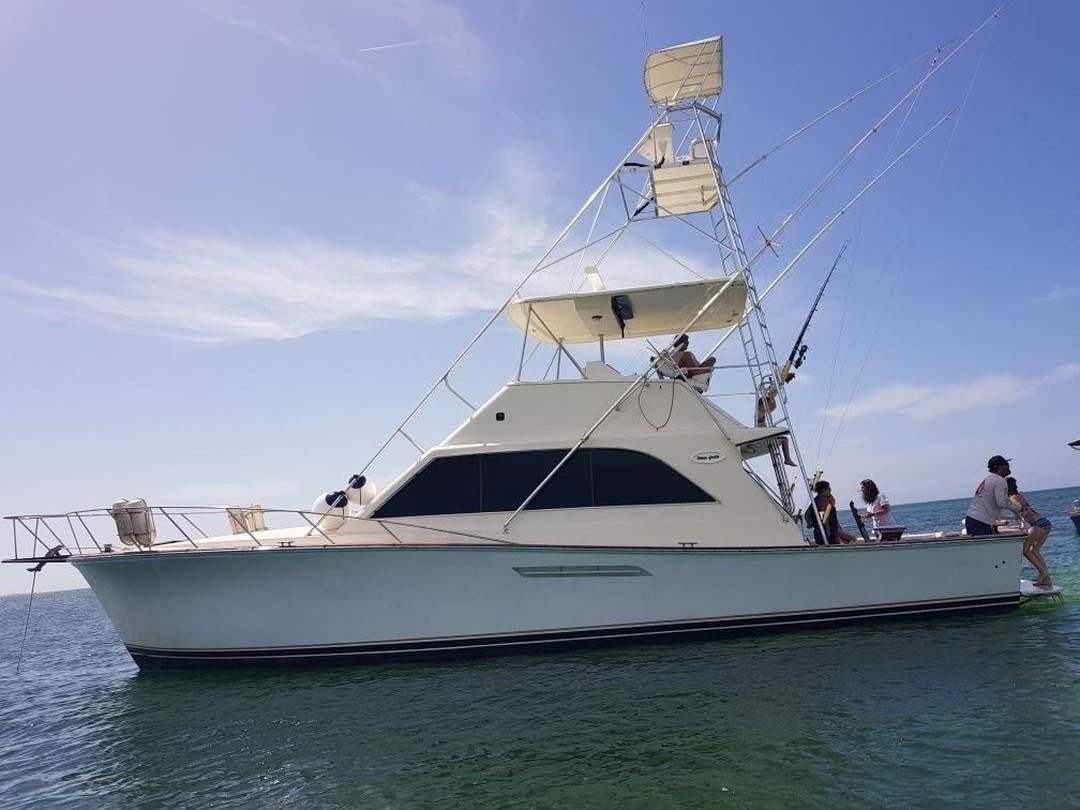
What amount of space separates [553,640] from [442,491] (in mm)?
1991

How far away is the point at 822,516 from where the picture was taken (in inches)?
335

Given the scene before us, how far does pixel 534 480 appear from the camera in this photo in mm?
7992

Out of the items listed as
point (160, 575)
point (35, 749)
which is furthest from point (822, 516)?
point (35, 749)

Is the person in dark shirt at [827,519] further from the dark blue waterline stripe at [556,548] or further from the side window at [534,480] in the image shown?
the side window at [534,480]

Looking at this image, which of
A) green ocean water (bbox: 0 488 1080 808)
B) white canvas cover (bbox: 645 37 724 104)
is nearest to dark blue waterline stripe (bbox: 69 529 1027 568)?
green ocean water (bbox: 0 488 1080 808)

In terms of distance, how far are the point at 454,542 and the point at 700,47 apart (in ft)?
21.9

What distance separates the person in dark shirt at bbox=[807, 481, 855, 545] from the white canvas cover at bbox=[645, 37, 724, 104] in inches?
204

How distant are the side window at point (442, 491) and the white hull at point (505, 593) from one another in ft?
2.71

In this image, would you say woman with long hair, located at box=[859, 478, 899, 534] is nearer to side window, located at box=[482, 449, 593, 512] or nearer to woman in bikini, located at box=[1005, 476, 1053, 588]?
woman in bikini, located at box=[1005, 476, 1053, 588]

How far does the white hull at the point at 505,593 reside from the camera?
7277mm

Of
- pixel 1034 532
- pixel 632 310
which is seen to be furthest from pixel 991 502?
pixel 632 310

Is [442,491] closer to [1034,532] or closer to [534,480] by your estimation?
[534,480]

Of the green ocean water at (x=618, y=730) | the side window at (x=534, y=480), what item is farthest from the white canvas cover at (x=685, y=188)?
the green ocean water at (x=618, y=730)

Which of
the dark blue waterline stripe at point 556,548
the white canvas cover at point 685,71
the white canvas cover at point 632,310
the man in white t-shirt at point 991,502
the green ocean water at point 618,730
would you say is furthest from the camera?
the white canvas cover at point 685,71
